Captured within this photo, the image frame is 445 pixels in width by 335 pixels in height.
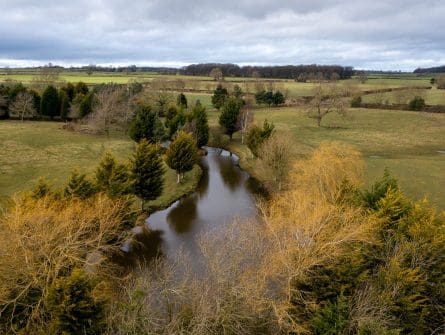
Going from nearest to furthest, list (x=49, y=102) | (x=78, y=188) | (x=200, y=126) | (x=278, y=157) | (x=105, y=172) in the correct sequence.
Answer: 1. (x=78, y=188)
2. (x=105, y=172)
3. (x=278, y=157)
4. (x=200, y=126)
5. (x=49, y=102)

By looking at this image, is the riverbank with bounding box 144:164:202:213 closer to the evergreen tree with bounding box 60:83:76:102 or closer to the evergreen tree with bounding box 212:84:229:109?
the evergreen tree with bounding box 212:84:229:109

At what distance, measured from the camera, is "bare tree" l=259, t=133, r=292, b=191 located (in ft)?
123

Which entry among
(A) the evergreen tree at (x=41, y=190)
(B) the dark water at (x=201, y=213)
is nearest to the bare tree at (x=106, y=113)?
(B) the dark water at (x=201, y=213)

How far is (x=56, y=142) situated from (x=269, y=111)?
166ft

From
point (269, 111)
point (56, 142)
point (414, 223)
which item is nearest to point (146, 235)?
point (414, 223)

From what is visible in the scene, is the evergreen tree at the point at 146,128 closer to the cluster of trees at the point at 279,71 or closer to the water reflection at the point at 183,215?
the water reflection at the point at 183,215

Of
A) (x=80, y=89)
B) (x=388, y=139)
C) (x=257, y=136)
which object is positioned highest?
(x=80, y=89)

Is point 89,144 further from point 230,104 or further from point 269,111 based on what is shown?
point 269,111

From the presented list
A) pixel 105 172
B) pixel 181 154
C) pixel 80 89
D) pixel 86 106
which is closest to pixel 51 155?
pixel 181 154

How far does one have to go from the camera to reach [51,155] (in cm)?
4634

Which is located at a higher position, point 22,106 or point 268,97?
point 268,97

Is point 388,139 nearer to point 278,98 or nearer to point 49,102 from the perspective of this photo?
point 278,98

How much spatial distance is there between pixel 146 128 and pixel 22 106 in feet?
96.8

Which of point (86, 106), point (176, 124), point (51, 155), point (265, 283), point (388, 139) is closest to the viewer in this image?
point (265, 283)
